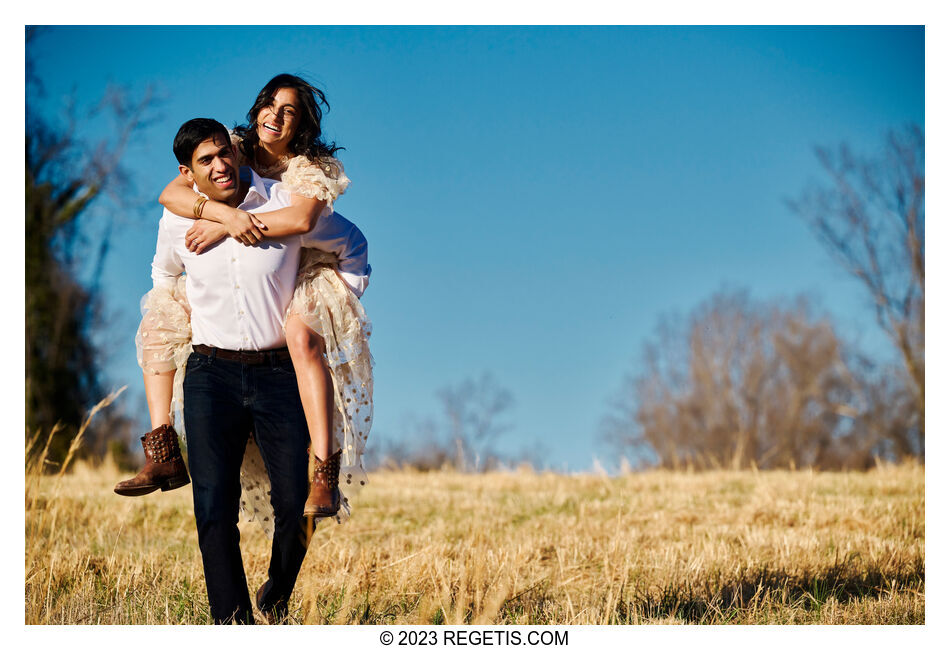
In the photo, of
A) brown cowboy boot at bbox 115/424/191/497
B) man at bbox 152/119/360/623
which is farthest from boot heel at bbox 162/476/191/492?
man at bbox 152/119/360/623

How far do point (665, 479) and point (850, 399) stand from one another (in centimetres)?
2385

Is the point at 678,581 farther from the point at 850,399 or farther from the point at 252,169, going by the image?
the point at 850,399

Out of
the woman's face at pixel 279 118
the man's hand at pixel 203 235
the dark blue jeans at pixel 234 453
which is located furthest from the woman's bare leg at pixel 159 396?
the woman's face at pixel 279 118

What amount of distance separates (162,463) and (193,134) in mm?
1381

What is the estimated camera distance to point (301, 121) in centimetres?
407

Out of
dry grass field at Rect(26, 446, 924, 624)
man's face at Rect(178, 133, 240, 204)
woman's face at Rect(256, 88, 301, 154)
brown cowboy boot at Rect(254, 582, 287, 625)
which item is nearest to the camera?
man's face at Rect(178, 133, 240, 204)

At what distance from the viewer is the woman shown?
3.81 metres

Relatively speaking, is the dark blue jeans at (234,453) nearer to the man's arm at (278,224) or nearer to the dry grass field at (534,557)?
the dry grass field at (534,557)

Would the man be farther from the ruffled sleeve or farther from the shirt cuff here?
the shirt cuff

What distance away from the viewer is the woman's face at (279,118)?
3.97 meters

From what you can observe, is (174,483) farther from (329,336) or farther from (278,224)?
(278,224)

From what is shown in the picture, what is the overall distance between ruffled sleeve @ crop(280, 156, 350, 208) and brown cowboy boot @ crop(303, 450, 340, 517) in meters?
1.08

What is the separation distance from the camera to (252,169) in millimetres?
4148
